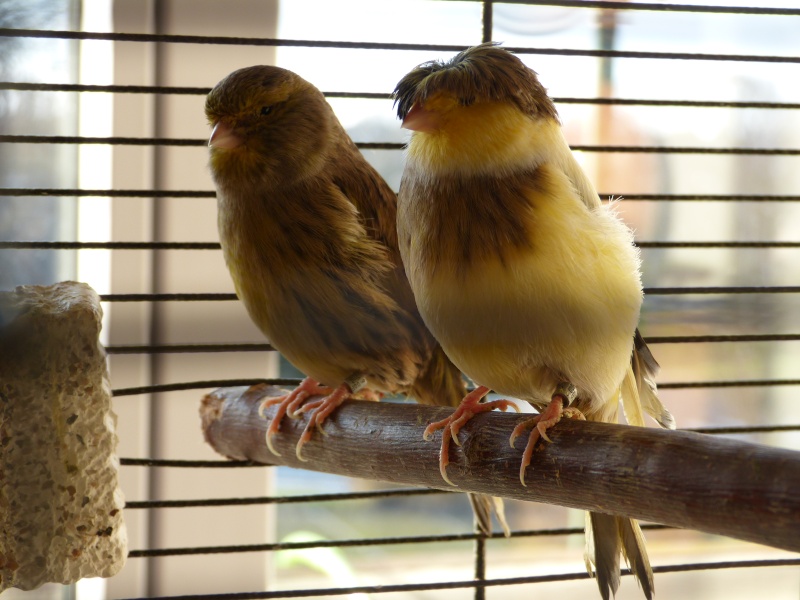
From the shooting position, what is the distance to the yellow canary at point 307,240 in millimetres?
1147

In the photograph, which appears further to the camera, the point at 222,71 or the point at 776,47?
the point at 776,47

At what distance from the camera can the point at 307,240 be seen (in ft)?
3.79

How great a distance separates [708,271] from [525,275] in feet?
3.03

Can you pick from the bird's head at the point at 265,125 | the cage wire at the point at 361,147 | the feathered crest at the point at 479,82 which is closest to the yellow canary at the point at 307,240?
the bird's head at the point at 265,125

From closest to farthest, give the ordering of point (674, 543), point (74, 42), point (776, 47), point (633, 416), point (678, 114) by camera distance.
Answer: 1. point (633, 416)
2. point (74, 42)
3. point (776, 47)
4. point (678, 114)
5. point (674, 543)

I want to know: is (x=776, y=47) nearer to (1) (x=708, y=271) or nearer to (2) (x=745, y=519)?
(1) (x=708, y=271)

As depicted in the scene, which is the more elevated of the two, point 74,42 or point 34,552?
point 74,42

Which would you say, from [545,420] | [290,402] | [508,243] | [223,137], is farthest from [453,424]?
[223,137]

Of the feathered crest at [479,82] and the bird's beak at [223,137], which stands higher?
the feathered crest at [479,82]

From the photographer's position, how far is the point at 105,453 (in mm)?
1035

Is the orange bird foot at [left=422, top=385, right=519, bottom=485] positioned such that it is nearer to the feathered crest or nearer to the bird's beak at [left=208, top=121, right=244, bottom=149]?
the feathered crest

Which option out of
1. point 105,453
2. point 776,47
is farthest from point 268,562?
point 776,47

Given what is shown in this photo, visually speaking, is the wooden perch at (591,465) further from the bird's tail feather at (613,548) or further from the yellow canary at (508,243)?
the bird's tail feather at (613,548)

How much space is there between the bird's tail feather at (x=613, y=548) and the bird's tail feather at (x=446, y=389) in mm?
175
